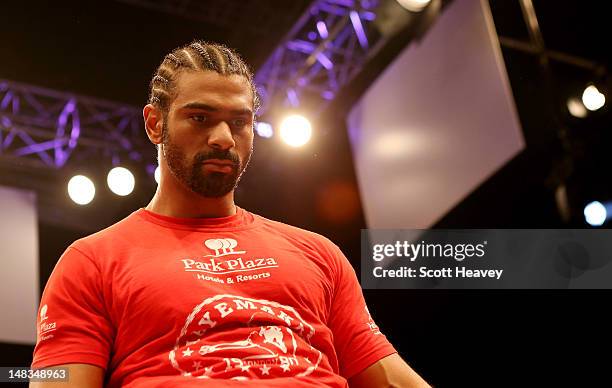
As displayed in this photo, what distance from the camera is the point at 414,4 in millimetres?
4371

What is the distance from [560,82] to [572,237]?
982mm

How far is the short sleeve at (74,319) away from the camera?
1.32 m

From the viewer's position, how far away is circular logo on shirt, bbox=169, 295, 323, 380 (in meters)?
1.31

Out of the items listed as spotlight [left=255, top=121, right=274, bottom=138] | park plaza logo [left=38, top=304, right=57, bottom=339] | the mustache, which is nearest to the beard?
the mustache

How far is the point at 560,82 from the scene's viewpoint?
5.00m

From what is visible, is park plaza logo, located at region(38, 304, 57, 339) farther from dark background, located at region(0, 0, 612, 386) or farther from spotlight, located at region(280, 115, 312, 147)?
spotlight, located at region(280, 115, 312, 147)

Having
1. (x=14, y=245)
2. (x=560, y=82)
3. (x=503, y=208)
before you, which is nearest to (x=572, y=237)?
(x=503, y=208)

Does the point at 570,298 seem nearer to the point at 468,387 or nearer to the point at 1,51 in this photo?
the point at 468,387

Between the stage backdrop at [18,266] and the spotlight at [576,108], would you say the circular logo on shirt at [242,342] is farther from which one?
the stage backdrop at [18,266]

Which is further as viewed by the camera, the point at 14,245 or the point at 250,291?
the point at 14,245

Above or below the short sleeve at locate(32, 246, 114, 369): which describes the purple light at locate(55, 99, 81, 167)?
above

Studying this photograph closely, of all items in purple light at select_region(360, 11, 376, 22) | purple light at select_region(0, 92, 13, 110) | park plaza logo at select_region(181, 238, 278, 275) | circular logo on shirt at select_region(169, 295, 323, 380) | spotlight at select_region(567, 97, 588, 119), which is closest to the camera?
circular logo on shirt at select_region(169, 295, 323, 380)

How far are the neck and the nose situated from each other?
0.12 meters

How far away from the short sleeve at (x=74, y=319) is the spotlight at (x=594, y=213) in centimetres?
421
